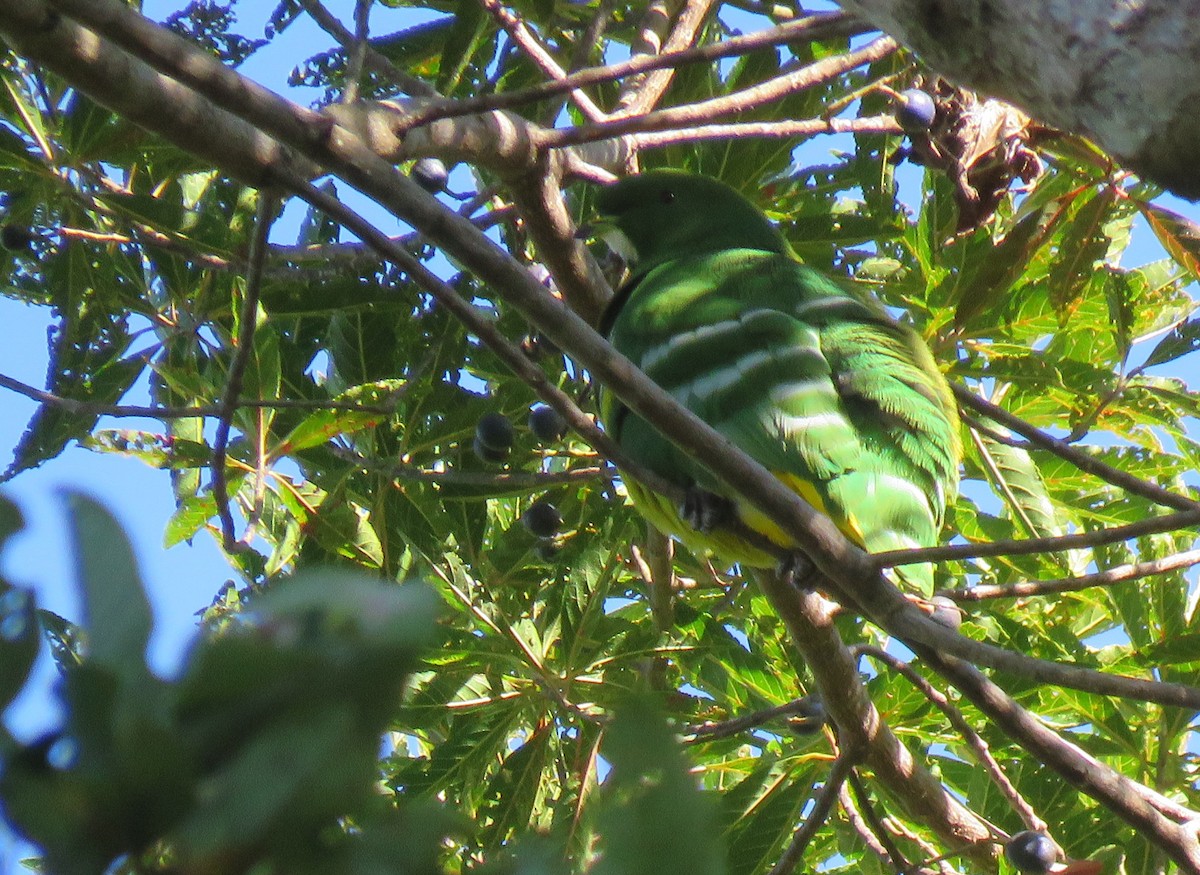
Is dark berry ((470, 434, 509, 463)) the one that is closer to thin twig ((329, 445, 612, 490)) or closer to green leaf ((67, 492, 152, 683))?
thin twig ((329, 445, 612, 490))

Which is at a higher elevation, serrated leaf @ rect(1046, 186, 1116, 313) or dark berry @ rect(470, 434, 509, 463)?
serrated leaf @ rect(1046, 186, 1116, 313)

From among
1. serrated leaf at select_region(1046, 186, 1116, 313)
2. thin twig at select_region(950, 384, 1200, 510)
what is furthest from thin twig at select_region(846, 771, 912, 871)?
serrated leaf at select_region(1046, 186, 1116, 313)

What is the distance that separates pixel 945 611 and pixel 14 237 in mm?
3012

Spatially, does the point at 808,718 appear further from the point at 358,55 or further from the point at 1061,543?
the point at 358,55

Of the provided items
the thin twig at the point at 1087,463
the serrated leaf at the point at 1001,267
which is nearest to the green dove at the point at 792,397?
the thin twig at the point at 1087,463

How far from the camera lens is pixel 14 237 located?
378 centimetres

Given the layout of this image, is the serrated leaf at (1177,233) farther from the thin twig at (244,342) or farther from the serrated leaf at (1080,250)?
the thin twig at (244,342)

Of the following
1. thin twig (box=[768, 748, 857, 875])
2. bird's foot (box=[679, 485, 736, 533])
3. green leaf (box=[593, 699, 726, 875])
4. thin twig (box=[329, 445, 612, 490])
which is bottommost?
green leaf (box=[593, 699, 726, 875])

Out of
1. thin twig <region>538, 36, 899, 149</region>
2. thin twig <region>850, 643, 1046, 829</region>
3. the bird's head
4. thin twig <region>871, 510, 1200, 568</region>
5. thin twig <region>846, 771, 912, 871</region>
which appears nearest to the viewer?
thin twig <region>871, 510, 1200, 568</region>

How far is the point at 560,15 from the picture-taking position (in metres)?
4.64

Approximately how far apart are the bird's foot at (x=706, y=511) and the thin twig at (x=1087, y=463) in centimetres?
80

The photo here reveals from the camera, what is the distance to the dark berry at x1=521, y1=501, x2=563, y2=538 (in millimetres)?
4145

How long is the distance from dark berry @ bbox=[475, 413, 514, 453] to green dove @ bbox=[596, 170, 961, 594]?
364mm

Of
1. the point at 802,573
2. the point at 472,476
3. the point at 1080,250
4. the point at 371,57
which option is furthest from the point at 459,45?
the point at 1080,250
